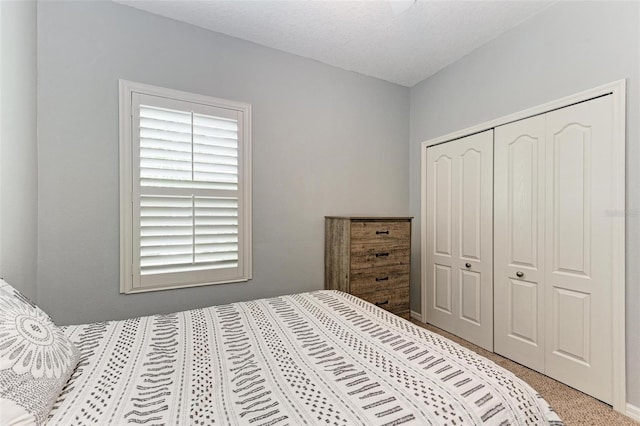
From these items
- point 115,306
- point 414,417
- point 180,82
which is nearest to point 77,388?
point 414,417

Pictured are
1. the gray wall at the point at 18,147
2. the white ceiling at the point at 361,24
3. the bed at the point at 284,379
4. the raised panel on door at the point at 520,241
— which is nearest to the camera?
the bed at the point at 284,379

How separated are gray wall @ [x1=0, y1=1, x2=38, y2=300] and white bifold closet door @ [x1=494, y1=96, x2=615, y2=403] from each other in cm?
326

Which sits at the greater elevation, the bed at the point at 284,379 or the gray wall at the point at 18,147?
the gray wall at the point at 18,147

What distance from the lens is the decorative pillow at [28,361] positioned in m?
Result: 0.74

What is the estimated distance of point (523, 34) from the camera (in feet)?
7.70

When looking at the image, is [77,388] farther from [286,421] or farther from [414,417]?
[414,417]

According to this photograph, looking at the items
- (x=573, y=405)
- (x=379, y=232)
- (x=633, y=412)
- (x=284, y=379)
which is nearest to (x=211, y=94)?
(x=379, y=232)

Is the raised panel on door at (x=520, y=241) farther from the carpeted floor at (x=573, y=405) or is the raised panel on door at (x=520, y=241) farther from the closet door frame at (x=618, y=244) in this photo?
the closet door frame at (x=618, y=244)

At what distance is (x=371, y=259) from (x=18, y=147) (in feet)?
8.21

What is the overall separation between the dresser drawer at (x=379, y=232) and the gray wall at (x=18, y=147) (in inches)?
85.6

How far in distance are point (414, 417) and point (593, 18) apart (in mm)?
2643

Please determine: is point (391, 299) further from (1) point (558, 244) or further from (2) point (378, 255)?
(1) point (558, 244)

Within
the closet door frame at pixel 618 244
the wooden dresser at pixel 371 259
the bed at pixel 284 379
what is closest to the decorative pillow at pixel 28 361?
the bed at pixel 284 379

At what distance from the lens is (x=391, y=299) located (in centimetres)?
282
